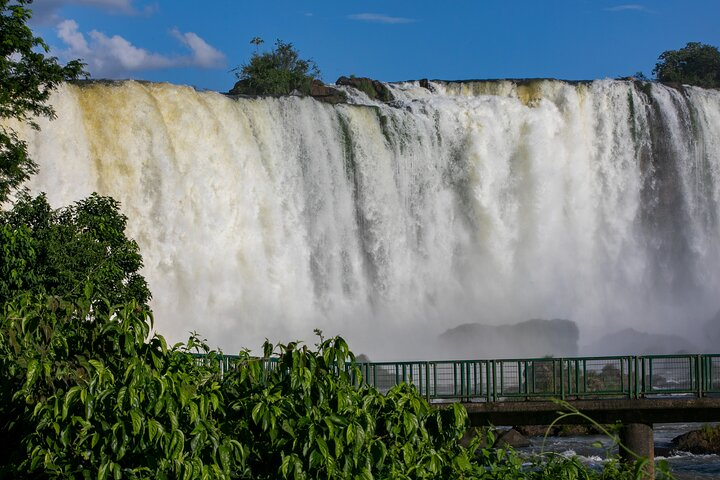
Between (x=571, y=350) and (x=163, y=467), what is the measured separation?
2972cm

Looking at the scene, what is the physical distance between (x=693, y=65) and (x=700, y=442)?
56.2m

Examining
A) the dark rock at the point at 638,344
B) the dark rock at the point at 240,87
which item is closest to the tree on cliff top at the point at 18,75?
the dark rock at the point at 638,344

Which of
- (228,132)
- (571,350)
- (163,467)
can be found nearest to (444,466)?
(163,467)

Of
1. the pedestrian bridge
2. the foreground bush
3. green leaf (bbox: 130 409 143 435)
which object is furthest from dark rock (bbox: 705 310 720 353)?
green leaf (bbox: 130 409 143 435)

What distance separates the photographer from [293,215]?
32.2 m

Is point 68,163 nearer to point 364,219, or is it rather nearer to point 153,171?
point 153,171

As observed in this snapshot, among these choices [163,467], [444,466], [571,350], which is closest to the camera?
[163,467]

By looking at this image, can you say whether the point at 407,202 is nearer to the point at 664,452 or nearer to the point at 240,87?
the point at 664,452

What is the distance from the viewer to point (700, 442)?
2406cm

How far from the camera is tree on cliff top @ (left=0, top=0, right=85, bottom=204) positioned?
21.9 m

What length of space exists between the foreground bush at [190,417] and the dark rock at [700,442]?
16.3 m

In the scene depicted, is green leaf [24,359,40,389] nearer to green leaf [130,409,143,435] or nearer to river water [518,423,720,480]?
green leaf [130,409,143,435]

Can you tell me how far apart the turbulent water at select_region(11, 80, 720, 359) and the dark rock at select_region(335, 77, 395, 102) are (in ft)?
1.54

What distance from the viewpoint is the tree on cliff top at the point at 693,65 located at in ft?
244
